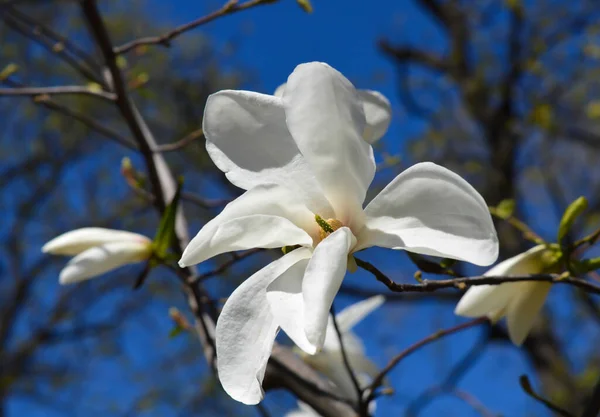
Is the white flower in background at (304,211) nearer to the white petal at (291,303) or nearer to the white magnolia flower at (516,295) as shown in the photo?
the white petal at (291,303)

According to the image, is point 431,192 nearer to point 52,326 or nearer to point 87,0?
point 87,0

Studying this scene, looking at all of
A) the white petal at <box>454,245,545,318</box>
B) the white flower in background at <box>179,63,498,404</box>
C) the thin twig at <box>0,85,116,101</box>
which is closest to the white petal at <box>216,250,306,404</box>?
the white flower in background at <box>179,63,498,404</box>

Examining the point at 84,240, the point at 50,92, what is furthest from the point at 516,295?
the point at 50,92

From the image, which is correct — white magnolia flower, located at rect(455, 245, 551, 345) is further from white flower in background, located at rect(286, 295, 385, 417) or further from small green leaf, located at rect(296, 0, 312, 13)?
small green leaf, located at rect(296, 0, 312, 13)

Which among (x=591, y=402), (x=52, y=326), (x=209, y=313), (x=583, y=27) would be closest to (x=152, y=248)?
(x=209, y=313)

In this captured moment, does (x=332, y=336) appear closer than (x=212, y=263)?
Answer: Yes

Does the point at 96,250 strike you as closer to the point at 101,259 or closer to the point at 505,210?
the point at 101,259
